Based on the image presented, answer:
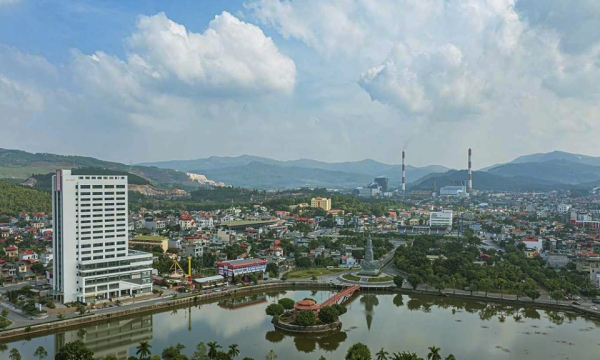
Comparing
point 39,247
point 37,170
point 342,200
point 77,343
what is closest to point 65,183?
point 77,343

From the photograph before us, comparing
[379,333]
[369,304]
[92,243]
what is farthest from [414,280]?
[92,243]

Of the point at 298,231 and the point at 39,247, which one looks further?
the point at 298,231

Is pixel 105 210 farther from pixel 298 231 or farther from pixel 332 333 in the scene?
pixel 298 231

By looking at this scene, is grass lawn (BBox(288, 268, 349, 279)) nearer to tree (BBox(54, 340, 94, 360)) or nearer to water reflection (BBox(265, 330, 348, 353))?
water reflection (BBox(265, 330, 348, 353))

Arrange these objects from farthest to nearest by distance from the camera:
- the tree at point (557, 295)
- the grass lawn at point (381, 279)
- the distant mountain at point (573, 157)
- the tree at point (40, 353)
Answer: the distant mountain at point (573, 157) < the grass lawn at point (381, 279) < the tree at point (557, 295) < the tree at point (40, 353)

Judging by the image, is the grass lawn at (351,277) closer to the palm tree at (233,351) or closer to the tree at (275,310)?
the tree at (275,310)

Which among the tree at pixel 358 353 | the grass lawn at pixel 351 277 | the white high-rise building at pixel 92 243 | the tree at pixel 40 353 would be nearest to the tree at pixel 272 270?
the grass lawn at pixel 351 277
